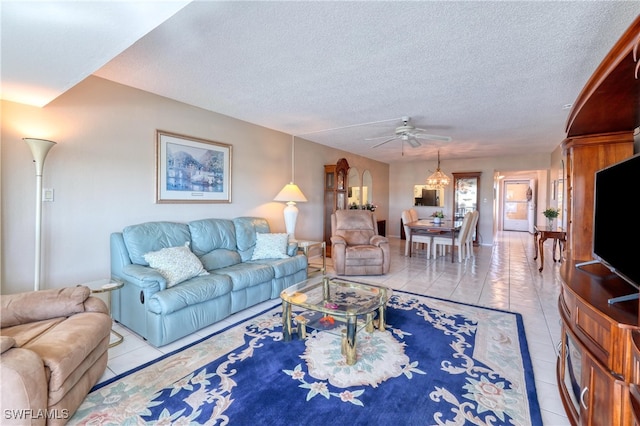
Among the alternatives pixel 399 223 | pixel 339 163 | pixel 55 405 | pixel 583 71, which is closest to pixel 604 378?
pixel 55 405

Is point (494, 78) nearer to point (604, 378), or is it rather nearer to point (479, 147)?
point (604, 378)

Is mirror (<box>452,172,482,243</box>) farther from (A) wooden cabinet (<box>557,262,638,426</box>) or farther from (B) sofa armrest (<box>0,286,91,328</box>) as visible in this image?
(B) sofa armrest (<box>0,286,91,328</box>)

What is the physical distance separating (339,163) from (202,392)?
4987 mm

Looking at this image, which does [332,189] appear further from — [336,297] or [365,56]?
[365,56]

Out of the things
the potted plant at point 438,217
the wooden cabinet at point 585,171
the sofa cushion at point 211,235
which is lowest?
the sofa cushion at point 211,235

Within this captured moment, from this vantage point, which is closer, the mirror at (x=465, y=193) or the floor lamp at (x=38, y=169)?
the floor lamp at (x=38, y=169)

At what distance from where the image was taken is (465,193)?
830 centimetres

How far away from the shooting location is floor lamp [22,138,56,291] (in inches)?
92.0

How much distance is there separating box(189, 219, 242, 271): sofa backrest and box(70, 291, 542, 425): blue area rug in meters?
0.95

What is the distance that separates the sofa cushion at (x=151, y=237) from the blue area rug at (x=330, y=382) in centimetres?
111

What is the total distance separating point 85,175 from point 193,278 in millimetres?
1466

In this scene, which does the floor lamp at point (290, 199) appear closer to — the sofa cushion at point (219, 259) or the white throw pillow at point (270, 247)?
the white throw pillow at point (270, 247)

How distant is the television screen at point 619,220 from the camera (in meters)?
1.36

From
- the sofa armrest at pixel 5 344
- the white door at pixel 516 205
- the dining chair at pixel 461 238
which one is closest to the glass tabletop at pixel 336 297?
the sofa armrest at pixel 5 344
